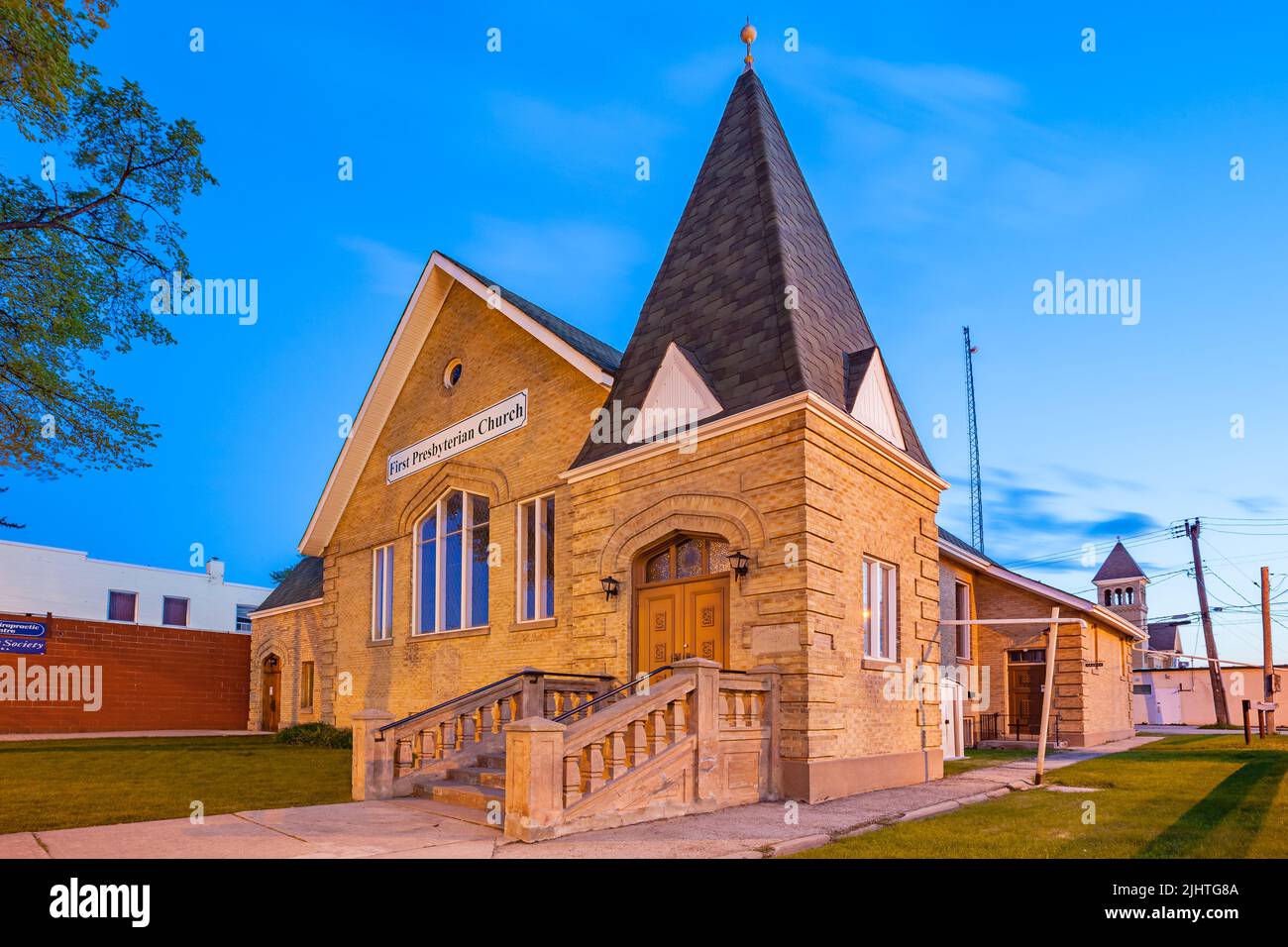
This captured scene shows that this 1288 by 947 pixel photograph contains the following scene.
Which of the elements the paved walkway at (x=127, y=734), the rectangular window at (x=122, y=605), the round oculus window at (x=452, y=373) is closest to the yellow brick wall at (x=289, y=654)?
the paved walkway at (x=127, y=734)

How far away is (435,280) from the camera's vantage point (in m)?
20.4

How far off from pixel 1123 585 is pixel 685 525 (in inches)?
2279

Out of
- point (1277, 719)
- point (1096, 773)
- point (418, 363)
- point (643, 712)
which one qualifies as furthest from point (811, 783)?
point (1277, 719)

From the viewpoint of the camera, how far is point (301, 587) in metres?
29.5

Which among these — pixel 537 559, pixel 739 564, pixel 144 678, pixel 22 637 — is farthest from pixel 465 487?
pixel 144 678

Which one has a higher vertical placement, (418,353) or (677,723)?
(418,353)

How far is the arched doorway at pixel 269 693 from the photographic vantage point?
103ft

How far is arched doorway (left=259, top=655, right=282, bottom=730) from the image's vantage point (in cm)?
3145

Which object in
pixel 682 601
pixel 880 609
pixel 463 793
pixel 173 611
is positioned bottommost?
pixel 463 793

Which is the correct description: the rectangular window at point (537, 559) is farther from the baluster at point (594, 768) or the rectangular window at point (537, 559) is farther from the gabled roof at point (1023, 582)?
the gabled roof at point (1023, 582)

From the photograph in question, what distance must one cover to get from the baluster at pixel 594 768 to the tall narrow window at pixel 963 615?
16.0m

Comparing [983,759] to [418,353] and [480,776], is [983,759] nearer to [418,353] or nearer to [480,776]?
[480,776]

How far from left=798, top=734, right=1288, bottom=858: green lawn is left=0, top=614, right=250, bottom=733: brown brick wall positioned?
28.3 metres
